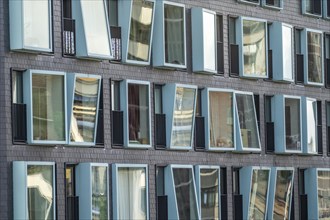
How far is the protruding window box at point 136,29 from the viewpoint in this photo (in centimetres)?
5691

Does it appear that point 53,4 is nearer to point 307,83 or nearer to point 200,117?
point 200,117

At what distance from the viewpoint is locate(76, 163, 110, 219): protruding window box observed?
5434 cm

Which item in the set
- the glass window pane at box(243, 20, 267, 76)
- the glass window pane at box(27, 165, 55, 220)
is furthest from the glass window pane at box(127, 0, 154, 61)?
the glass window pane at box(243, 20, 267, 76)

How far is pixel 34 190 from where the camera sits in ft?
171

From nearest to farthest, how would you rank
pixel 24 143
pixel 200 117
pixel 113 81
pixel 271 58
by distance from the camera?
pixel 24 143, pixel 113 81, pixel 200 117, pixel 271 58

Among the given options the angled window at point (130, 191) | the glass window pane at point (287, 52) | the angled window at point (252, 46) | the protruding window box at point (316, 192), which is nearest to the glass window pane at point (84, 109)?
the angled window at point (130, 191)

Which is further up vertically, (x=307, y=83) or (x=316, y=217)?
(x=307, y=83)

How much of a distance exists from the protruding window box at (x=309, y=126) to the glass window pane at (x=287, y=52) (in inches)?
69.6

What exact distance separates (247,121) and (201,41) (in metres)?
5.10

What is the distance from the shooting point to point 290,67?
2655 inches

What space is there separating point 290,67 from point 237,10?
4553 mm

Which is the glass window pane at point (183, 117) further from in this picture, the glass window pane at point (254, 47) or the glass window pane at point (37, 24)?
the glass window pane at point (37, 24)

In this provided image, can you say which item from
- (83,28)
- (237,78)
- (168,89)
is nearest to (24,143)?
(83,28)

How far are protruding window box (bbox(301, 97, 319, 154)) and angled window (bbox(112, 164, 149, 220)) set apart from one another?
12355mm
